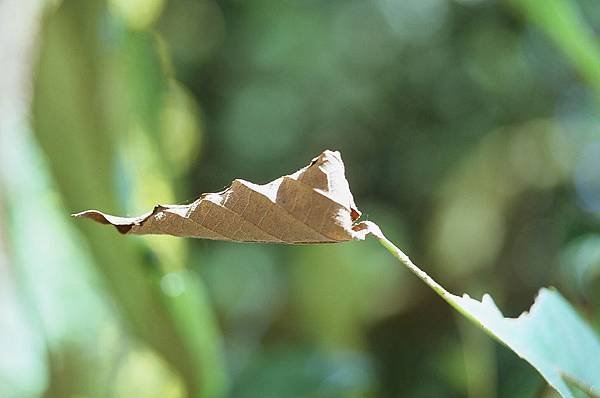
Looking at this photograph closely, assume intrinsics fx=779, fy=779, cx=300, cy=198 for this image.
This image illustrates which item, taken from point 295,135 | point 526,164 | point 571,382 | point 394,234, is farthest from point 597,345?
point 295,135

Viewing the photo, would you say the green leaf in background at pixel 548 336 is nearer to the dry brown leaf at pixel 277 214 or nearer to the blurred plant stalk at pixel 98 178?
the dry brown leaf at pixel 277 214

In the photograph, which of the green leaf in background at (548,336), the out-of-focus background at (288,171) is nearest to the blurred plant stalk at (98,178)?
the out-of-focus background at (288,171)

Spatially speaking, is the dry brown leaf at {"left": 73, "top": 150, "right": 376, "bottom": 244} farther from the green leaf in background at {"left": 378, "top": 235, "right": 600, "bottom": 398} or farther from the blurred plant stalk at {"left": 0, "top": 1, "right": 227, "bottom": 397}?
the blurred plant stalk at {"left": 0, "top": 1, "right": 227, "bottom": 397}

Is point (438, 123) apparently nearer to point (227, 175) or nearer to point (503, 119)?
point (503, 119)

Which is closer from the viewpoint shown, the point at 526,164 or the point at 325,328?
the point at 325,328

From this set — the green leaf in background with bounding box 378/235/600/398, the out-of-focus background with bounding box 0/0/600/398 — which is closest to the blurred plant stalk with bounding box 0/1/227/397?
the out-of-focus background with bounding box 0/0/600/398

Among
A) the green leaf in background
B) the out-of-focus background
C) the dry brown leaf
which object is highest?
the out-of-focus background
